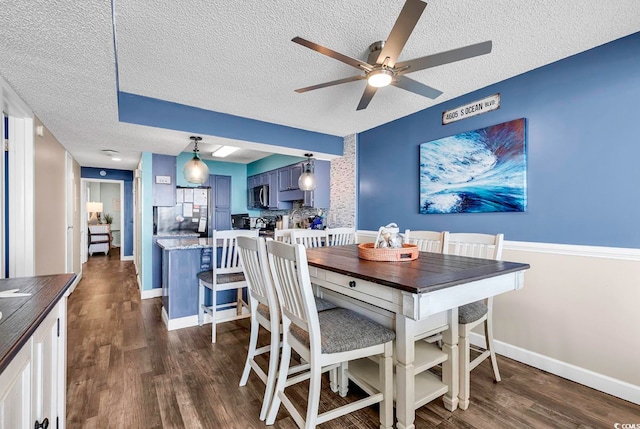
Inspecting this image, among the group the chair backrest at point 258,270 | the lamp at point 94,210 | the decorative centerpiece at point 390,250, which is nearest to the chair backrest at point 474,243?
the decorative centerpiece at point 390,250

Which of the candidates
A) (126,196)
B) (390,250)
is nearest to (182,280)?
(390,250)

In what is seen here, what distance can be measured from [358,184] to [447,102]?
157 centimetres

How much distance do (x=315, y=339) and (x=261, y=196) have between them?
4.75 m

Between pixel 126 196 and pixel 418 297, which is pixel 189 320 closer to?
pixel 418 297

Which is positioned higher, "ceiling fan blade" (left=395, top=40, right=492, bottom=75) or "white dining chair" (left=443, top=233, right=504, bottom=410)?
"ceiling fan blade" (left=395, top=40, right=492, bottom=75)

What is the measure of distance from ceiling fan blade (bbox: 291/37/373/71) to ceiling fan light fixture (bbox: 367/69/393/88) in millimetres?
45

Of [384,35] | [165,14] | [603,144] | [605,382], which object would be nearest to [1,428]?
[165,14]

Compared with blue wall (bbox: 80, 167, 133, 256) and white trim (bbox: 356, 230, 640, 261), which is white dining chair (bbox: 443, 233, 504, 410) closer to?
white trim (bbox: 356, 230, 640, 261)

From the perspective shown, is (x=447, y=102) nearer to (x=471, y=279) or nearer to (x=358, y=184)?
(x=358, y=184)

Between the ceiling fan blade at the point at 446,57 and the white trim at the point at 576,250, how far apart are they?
5.13ft

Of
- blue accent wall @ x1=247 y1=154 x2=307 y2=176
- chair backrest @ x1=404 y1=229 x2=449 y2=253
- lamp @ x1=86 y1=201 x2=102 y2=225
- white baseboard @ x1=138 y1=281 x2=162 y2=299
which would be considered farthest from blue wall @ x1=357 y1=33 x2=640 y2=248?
lamp @ x1=86 y1=201 x2=102 y2=225

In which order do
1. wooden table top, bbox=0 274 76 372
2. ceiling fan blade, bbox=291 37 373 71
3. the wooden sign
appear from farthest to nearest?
the wooden sign < ceiling fan blade, bbox=291 37 373 71 < wooden table top, bbox=0 274 76 372

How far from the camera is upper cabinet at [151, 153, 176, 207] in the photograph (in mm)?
4375

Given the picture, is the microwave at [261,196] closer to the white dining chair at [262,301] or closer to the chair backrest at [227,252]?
the chair backrest at [227,252]
